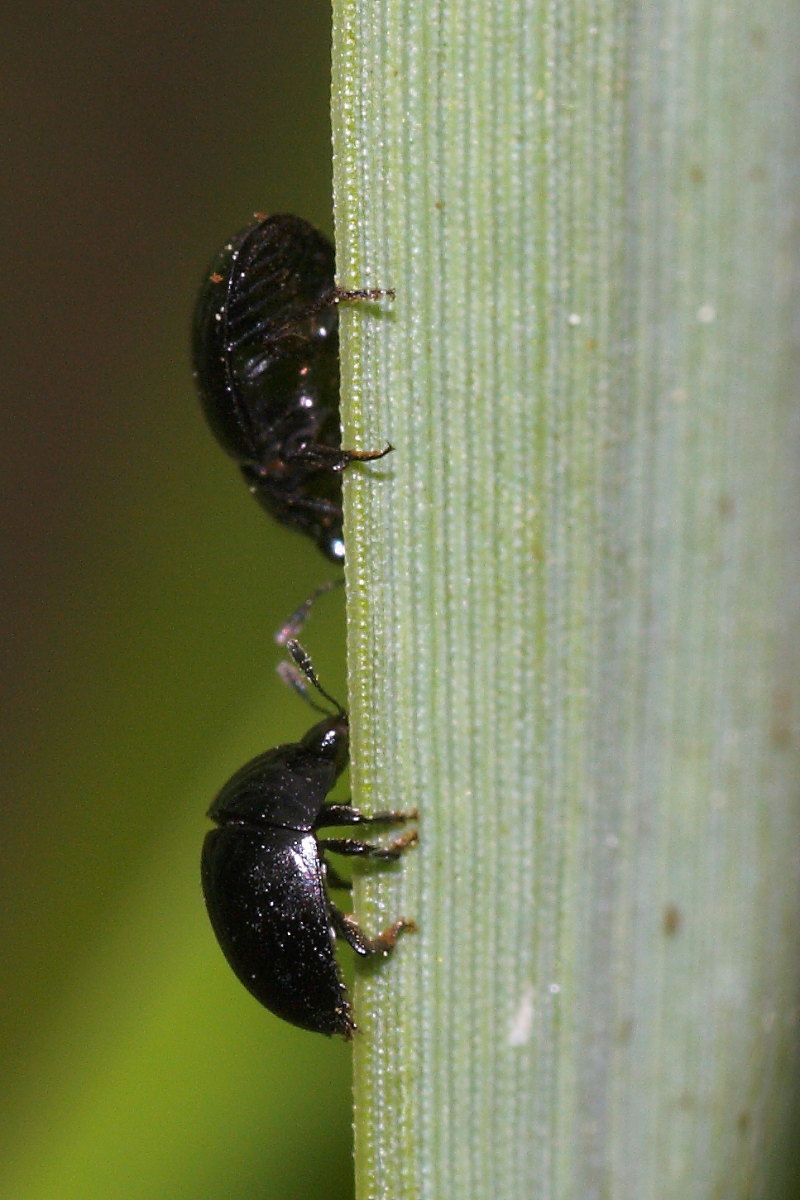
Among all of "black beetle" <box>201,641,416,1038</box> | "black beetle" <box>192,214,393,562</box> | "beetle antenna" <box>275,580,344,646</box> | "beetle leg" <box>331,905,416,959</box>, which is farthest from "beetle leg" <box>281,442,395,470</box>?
"beetle leg" <box>331,905,416,959</box>

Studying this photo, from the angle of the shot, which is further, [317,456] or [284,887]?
[317,456]

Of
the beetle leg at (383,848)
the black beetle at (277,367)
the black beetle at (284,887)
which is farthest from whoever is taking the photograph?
the black beetle at (277,367)

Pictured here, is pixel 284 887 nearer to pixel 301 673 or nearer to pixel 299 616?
pixel 301 673

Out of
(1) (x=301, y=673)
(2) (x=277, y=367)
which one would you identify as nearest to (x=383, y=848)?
(1) (x=301, y=673)

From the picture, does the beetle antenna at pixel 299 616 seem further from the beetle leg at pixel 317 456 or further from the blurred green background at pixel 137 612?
the beetle leg at pixel 317 456

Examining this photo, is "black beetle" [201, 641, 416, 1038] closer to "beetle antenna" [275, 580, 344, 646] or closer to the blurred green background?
the blurred green background

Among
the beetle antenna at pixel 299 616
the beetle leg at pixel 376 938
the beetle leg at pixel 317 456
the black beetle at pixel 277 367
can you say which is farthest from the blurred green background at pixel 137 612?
the beetle leg at pixel 376 938
